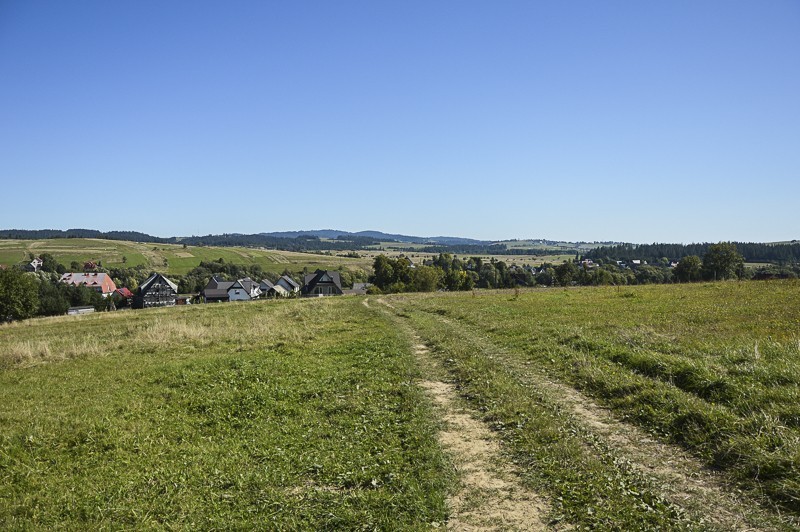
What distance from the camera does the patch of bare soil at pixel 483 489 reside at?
612 cm

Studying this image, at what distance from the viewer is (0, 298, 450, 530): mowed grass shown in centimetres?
673

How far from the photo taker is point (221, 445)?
9227 mm

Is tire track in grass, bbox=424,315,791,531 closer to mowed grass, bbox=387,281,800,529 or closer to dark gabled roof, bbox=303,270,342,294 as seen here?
mowed grass, bbox=387,281,800,529

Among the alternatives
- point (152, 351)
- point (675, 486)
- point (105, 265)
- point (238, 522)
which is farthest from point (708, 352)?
point (105, 265)

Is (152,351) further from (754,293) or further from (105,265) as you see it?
(105,265)

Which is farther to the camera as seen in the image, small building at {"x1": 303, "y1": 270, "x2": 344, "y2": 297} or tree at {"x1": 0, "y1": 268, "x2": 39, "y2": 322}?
small building at {"x1": 303, "y1": 270, "x2": 344, "y2": 297}

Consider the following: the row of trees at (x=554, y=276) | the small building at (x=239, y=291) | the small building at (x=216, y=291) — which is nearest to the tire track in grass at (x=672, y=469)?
the row of trees at (x=554, y=276)

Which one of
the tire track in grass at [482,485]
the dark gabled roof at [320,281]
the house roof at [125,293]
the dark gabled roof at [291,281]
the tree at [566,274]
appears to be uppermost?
the tire track in grass at [482,485]

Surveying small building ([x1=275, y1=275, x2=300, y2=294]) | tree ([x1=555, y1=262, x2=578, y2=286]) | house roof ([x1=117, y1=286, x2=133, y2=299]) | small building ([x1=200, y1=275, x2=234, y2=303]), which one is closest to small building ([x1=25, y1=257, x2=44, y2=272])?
house roof ([x1=117, y1=286, x2=133, y2=299])

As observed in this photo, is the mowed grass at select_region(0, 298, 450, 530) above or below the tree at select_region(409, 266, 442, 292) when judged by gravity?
above

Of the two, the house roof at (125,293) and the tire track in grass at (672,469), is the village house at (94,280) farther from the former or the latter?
the tire track in grass at (672,469)

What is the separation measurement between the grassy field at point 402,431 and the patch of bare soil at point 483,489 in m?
0.14

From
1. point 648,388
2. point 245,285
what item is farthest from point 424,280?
point 648,388

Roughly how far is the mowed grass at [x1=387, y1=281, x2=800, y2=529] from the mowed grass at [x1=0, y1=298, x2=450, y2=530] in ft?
6.64
